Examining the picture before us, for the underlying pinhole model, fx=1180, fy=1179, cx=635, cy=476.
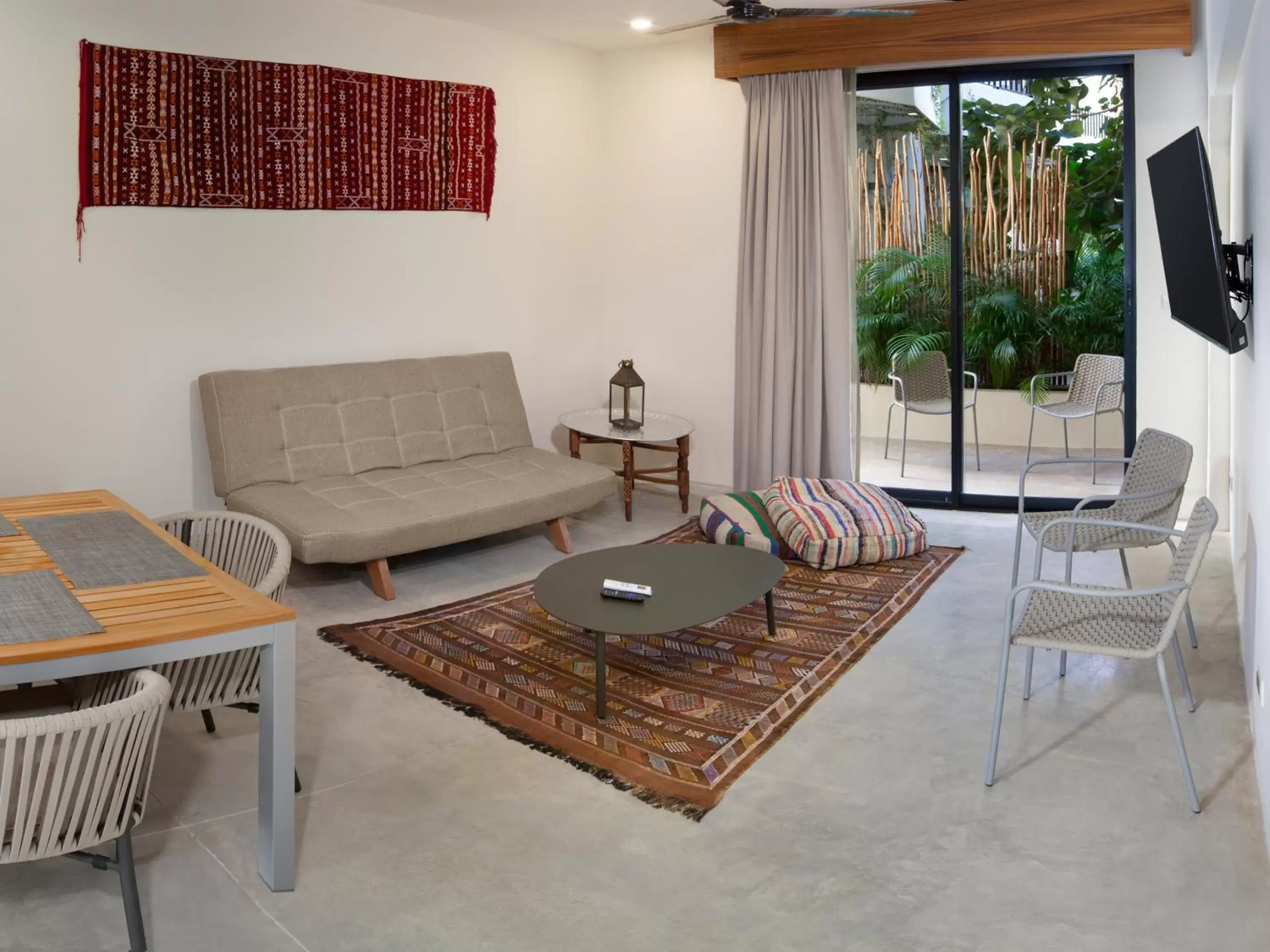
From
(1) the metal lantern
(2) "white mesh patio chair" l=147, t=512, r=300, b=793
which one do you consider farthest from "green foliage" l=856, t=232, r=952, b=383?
(2) "white mesh patio chair" l=147, t=512, r=300, b=793

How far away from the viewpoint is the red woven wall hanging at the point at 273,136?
4738 mm

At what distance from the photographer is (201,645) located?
234 cm

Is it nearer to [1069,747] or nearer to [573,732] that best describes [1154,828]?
[1069,747]

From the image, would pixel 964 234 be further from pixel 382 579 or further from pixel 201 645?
pixel 201 645

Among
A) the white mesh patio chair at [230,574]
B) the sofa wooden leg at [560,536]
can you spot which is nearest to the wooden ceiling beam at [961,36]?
the sofa wooden leg at [560,536]

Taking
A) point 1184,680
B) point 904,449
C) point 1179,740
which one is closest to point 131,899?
point 1179,740

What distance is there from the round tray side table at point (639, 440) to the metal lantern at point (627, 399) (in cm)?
4

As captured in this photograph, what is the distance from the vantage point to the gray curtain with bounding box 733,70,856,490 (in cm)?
596

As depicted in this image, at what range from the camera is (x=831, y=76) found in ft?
19.4

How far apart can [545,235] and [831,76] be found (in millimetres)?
1727

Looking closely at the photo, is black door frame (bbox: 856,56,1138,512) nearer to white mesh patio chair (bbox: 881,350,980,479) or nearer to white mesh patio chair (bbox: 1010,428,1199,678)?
white mesh patio chair (bbox: 881,350,980,479)

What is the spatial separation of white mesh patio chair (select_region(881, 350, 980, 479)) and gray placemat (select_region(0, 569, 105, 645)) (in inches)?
184

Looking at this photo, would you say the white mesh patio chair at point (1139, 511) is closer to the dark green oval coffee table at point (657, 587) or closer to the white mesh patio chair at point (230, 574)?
the dark green oval coffee table at point (657, 587)

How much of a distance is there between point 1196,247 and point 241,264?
381 cm
